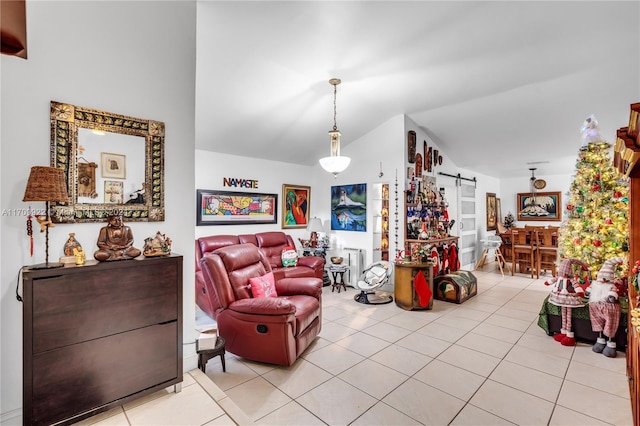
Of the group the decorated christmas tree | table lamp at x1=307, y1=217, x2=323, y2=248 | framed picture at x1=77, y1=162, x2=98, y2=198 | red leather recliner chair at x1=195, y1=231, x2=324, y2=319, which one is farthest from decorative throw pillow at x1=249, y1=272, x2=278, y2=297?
the decorated christmas tree

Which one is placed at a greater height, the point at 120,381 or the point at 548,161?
the point at 548,161

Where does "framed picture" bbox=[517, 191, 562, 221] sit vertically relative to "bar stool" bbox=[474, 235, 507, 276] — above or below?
above

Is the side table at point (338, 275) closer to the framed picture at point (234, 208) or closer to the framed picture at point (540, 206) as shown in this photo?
the framed picture at point (234, 208)

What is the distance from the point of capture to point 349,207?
5965mm

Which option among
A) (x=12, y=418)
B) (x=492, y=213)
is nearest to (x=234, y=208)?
(x=12, y=418)

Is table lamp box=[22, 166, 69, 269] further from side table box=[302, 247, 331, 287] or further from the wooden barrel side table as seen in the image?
side table box=[302, 247, 331, 287]

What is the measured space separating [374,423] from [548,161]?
289 inches

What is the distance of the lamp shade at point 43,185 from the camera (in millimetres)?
1586

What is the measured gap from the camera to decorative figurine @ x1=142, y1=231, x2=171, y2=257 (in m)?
2.05

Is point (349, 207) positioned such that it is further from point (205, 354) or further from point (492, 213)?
point (492, 213)

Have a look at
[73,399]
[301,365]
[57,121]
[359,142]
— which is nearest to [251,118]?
[359,142]

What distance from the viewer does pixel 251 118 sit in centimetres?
438

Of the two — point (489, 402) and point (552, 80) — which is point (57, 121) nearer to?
point (489, 402)

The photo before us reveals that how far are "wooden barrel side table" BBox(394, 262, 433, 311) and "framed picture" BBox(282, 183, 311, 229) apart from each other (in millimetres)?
2408
